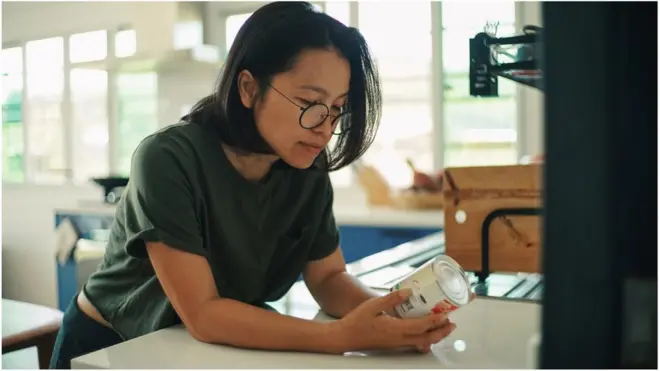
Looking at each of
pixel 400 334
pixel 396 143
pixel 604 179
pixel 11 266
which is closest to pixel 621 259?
pixel 604 179

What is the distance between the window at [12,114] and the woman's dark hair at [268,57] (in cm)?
397

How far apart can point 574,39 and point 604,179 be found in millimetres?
79

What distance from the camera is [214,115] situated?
965 millimetres

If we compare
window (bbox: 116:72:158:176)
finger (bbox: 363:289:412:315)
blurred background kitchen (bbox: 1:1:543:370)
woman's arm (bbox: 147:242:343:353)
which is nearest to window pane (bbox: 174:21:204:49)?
blurred background kitchen (bbox: 1:1:543:370)

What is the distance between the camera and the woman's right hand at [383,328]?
0.77m

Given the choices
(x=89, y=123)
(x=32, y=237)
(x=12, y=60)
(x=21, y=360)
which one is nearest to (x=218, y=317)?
(x=21, y=360)

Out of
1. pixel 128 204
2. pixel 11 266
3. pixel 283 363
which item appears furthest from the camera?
pixel 11 266

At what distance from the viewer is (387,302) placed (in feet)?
2.57

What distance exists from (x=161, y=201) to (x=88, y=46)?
3664mm

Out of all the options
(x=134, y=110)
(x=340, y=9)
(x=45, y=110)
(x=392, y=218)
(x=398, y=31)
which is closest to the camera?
(x=392, y=218)

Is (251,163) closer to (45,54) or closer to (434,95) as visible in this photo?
(434,95)

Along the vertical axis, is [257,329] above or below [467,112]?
below

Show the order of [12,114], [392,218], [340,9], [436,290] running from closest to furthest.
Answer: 1. [436,290]
2. [392,218]
3. [340,9]
4. [12,114]

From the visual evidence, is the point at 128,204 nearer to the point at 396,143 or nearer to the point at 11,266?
the point at 396,143
